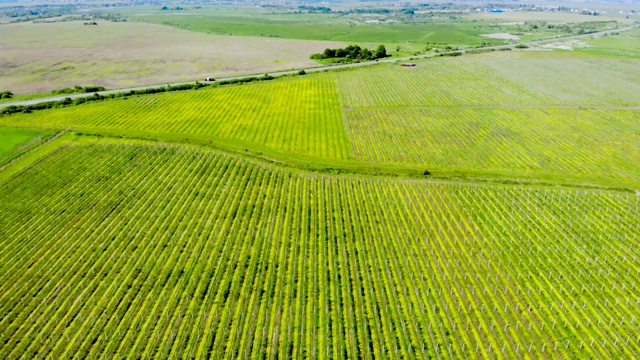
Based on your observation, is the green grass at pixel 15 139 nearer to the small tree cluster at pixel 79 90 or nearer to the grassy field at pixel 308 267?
the grassy field at pixel 308 267

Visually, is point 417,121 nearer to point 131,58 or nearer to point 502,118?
point 502,118

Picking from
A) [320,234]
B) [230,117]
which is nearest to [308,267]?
[320,234]

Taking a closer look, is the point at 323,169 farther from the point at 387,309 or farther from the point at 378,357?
the point at 378,357

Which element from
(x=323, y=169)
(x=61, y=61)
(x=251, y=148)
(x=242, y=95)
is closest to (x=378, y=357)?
(x=323, y=169)

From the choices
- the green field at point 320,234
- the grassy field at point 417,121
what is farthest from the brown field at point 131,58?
the green field at point 320,234

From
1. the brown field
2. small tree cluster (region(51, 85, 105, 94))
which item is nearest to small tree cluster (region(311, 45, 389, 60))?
the brown field

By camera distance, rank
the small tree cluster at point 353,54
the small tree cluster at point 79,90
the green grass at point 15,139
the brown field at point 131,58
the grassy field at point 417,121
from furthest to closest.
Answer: the small tree cluster at point 353,54
the brown field at point 131,58
the small tree cluster at point 79,90
the green grass at point 15,139
the grassy field at point 417,121

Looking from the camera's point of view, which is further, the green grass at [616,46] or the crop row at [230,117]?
the green grass at [616,46]
